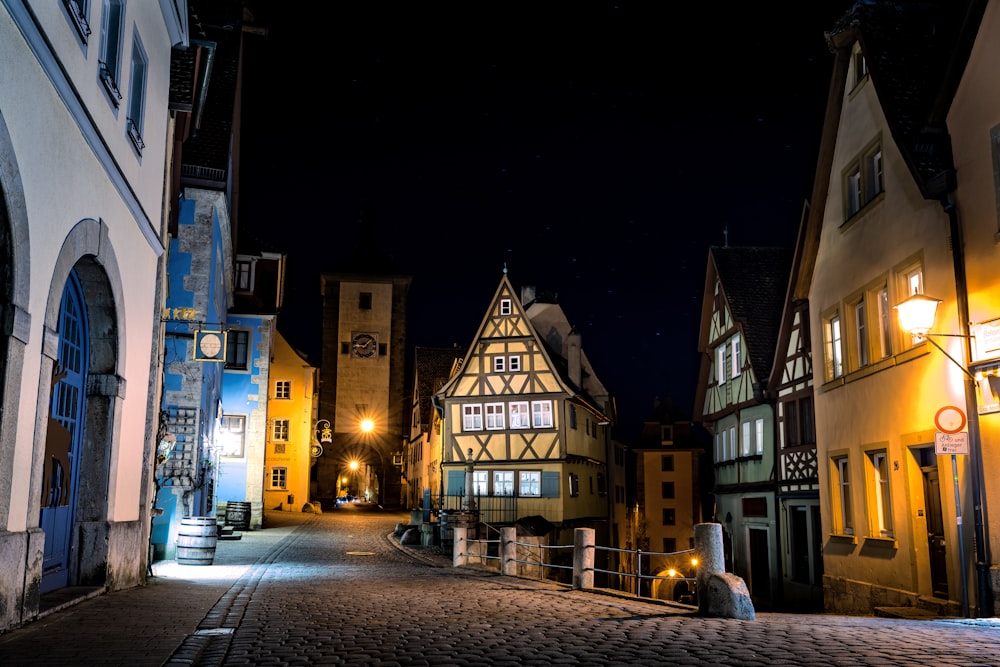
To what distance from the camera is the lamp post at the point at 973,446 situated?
11781mm

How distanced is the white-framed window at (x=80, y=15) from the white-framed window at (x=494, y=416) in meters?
28.3

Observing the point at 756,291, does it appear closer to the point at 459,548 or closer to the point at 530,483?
the point at 459,548

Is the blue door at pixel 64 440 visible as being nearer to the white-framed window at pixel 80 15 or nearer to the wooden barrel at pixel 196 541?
the white-framed window at pixel 80 15

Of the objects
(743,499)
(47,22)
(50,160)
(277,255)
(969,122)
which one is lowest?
(743,499)

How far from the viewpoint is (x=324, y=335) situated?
63.9 m

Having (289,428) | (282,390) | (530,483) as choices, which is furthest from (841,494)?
(282,390)

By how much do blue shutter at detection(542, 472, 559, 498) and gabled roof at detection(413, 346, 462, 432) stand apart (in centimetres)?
1554

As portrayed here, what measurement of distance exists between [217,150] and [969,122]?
16.2 m

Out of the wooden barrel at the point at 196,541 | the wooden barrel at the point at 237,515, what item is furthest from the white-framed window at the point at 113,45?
the wooden barrel at the point at 237,515

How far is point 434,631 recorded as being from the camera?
31.1ft

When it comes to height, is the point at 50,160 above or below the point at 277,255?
below

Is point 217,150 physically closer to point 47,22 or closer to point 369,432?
point 47,22

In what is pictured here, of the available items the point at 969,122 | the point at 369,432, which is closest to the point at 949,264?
the point at 969,122

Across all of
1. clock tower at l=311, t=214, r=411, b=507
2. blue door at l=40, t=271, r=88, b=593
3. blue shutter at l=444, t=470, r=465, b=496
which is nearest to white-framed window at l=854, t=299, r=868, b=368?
blue door at l=40, t=271, r=88, b=593
